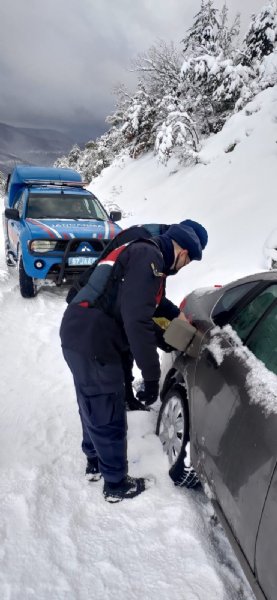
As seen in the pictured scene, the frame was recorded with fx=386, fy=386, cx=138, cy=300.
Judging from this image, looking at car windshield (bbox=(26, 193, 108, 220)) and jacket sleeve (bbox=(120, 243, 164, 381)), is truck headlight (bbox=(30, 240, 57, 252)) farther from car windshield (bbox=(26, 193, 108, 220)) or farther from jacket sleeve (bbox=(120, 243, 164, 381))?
jacket sleeve (bbox=(120, 243, 164, 381))

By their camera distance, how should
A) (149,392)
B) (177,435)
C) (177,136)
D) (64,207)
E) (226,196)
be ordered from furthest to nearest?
(177,136)
(226,196)
(64,207)
(177,435)
(149,392)

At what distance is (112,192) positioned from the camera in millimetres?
16719

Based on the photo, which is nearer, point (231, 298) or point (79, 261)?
point (231, 298)

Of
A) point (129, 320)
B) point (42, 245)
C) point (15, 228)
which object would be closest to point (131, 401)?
point (129, 320)

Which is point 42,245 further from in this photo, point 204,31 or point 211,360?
point 204,31

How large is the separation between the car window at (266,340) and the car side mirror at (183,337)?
47 cm

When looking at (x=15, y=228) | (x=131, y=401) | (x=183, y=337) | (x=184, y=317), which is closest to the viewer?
(x=183, y=337)

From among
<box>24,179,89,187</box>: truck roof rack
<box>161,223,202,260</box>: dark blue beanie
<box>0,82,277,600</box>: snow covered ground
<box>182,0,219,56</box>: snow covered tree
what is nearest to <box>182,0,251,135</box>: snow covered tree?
<box>182,0,219,56</box>: snow covered tree

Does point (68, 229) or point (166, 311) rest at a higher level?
point (68, 229)

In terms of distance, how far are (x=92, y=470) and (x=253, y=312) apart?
1.55 m

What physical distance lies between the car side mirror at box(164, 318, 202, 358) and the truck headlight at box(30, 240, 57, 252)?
3732 mm

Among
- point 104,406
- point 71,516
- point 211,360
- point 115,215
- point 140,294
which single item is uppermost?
point 115,215

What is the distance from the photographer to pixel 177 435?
258 centimetres

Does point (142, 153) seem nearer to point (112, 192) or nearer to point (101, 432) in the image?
point (112, 192)
